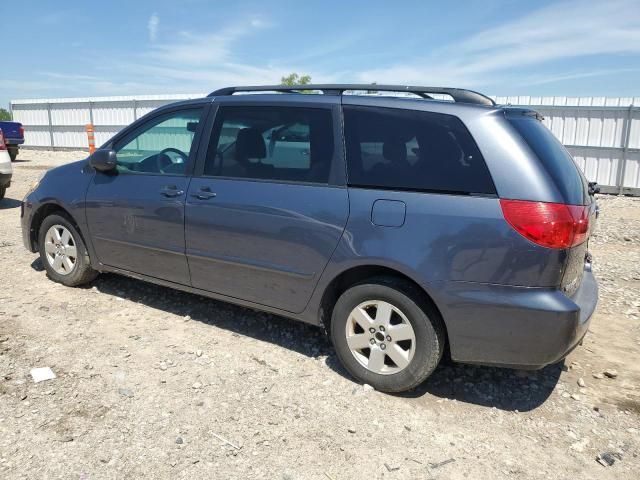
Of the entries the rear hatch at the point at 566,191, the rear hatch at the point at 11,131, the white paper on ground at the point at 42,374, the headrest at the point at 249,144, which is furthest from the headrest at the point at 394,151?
the rear hatch at the point at 11,131

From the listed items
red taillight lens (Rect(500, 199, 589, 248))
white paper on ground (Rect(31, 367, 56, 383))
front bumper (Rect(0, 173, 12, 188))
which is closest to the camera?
red taillight lens (Rect(500, 199, 589, 248))

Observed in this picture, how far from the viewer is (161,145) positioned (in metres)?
4.49

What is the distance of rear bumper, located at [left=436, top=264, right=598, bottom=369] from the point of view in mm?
2809

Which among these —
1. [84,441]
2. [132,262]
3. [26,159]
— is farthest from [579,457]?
[26,159]

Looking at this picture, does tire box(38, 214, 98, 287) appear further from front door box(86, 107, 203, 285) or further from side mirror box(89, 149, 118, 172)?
side mirror box(89, 149, 118, 172)

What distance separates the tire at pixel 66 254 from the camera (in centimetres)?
478

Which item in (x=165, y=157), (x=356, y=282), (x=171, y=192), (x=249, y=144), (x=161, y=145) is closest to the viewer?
(x=356, y=282)

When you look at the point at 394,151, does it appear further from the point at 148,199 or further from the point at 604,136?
the point at 604,136

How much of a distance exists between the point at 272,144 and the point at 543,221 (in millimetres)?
1863

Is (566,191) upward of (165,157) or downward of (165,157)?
downward

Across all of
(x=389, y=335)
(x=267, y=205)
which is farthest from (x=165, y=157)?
(x=389, y=335)

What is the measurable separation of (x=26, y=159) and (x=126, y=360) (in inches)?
774

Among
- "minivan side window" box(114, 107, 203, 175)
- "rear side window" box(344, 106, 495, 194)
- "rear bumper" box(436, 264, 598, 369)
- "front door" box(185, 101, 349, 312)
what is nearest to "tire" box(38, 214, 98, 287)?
"minivan side window" box(114, 107, 203, 175)

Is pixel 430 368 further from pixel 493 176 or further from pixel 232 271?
pixel 232 271
